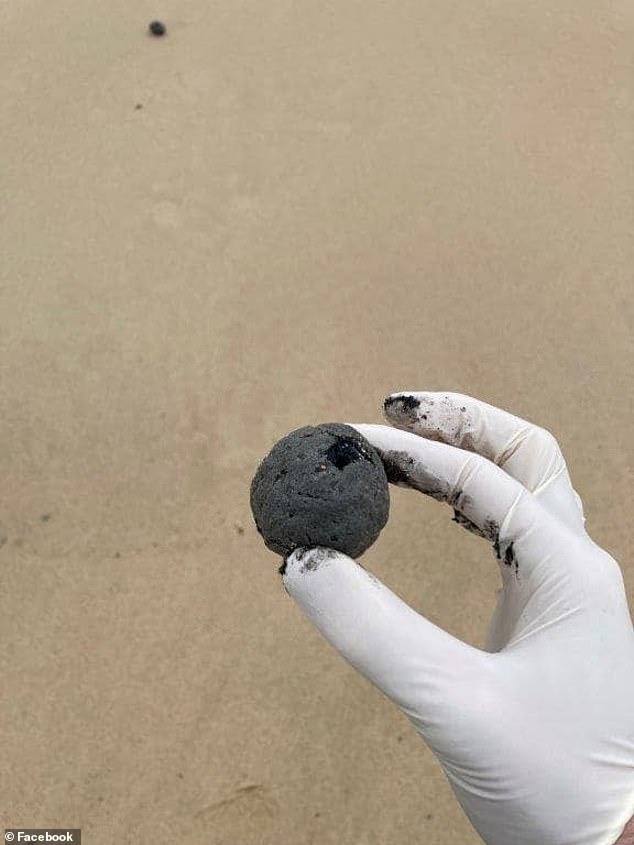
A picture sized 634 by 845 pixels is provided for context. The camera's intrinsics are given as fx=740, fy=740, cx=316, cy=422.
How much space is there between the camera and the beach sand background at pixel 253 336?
1717mm

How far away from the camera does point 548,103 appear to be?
2.67 meters

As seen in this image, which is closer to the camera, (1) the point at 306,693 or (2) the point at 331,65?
(1) the point at 306,693

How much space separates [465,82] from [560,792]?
2402 millimetres

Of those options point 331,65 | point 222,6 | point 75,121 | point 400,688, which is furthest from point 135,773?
point 222,6

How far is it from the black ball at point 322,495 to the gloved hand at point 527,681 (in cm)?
4

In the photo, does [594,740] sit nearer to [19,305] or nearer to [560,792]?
[560,792]

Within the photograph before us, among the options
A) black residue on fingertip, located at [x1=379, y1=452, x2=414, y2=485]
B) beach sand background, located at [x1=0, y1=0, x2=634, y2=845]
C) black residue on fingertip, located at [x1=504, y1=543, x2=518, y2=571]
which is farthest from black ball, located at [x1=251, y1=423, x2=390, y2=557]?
beach sand background, located at [x1=0, y1=0, x2=634, y2=845]
